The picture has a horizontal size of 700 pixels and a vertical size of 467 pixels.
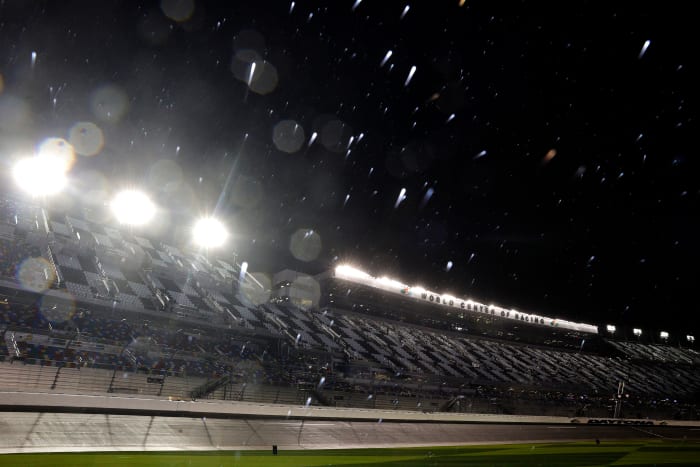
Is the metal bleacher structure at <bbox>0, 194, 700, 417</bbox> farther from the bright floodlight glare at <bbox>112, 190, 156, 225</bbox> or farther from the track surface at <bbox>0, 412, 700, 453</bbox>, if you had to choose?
the track surface at <bbox>0, 412, 700, 453</bbox>

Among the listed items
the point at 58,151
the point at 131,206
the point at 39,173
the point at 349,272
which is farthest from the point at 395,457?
the point at 39,173

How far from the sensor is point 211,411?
1884cm

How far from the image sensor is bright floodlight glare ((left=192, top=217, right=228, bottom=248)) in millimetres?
47094

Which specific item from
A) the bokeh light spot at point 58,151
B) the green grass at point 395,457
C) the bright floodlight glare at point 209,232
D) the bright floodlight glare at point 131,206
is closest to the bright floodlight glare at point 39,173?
the bokeh light spot at point 58,151

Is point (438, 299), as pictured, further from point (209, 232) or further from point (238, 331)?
point (238, 331)

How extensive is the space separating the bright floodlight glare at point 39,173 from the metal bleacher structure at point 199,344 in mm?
3961

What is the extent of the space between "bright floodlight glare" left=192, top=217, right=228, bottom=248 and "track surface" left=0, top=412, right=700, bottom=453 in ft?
102

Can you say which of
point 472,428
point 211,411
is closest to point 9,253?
point 211,411

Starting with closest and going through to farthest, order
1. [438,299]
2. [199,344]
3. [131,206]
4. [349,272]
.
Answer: [199,344] < [131,206] < [349,272] < [438,299]

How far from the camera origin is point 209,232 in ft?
155

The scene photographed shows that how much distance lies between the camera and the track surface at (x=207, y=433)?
1345 cm

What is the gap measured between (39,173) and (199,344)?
909 inches

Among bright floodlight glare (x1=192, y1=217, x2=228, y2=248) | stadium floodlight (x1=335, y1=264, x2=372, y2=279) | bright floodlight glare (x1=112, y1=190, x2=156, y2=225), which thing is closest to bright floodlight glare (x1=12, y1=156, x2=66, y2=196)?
bright floodlight glare (x1=112, y1=190, x2=156, y2=225)

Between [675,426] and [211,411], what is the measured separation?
44542 mm
